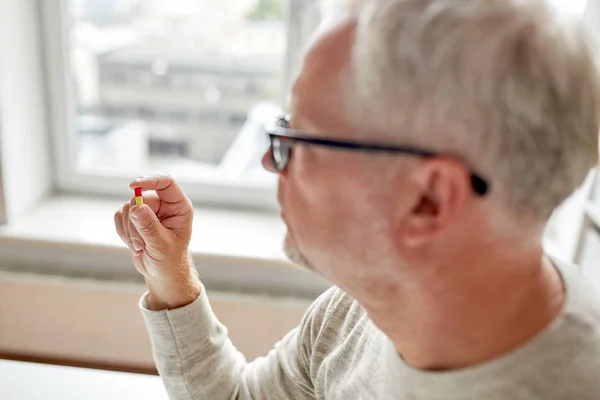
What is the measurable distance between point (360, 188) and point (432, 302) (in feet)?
0.51

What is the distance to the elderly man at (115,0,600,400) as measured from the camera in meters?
0.63

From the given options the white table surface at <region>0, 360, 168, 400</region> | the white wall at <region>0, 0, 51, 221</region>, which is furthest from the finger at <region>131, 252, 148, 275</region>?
the white wall at <region>0, 0, 51, 221</region>

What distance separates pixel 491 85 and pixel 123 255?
1049mm

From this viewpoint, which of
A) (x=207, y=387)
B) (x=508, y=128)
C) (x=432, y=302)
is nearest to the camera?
(x=508, y=128)

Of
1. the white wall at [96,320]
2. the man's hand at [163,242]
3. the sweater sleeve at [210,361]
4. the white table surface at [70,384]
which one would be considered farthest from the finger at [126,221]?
the white wall at [96,320]

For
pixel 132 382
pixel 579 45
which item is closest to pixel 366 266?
pixel 579 45

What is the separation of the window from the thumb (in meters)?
0.63

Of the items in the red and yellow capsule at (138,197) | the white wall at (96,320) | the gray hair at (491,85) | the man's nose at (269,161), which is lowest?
the white wall at (96,320)

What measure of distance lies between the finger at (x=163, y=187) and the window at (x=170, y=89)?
0.59 m

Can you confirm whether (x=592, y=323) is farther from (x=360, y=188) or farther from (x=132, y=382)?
(x=132, y=382)

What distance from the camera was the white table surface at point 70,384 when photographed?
1126 mm

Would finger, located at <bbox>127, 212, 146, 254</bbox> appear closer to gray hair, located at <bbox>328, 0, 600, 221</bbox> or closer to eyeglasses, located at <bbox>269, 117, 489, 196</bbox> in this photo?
eyeglasses, located at <bbox>269, 117, 489, 196</bbox>

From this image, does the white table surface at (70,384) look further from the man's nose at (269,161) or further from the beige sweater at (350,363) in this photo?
the man's nose at (269,161)

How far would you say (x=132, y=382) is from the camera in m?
1.17
